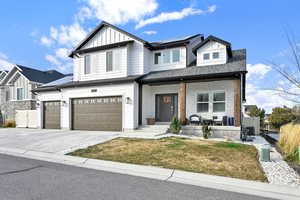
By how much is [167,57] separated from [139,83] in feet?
10.9

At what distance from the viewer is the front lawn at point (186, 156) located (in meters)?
5.34

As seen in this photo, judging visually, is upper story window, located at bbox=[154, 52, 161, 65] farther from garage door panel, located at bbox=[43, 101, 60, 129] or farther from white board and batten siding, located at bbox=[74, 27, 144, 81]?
garage door panel, located at bbox=[43, 101, 60, 129]

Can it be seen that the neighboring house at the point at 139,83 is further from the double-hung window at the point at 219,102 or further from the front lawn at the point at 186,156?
the front lawn at the point at 186,156

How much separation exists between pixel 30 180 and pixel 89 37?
44.1ft

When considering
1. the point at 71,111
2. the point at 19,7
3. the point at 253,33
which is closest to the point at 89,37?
the point at 19,7

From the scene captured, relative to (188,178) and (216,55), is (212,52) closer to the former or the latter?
(216,55)

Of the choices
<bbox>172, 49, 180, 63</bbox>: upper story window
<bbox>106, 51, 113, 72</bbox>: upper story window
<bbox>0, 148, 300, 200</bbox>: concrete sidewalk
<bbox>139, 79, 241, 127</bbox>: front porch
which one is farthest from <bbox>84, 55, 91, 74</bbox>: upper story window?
<bbox>0, 148, 300, 200</bbox>: concrete sidewalk

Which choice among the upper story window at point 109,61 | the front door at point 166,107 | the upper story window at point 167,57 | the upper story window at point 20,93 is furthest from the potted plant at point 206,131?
the upper story window at point 20,93

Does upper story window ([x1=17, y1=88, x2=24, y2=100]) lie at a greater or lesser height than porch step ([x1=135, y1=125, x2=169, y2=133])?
greater

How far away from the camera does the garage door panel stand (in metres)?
16.1

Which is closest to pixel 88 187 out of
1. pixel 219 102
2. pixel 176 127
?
pixel 176 127

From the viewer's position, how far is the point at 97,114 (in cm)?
1412

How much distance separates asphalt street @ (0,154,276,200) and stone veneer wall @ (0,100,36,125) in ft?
63.4

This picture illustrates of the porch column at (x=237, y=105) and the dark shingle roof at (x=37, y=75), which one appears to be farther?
the dark shingle roof at (x=37, y=75)
